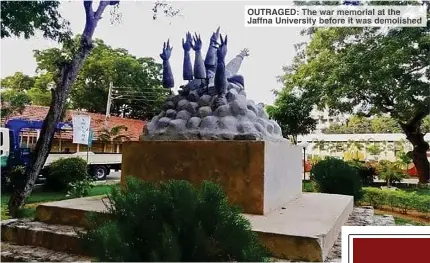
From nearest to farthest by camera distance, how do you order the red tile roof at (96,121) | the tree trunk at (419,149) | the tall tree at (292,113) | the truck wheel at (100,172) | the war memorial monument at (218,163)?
the war memorial monument at (218,163) → the red tile roof at (96,121) → the truck wheel at (100,172) → the tall tree at (292,113) → the tree trunk at (419,149)

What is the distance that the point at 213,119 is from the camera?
2588mm

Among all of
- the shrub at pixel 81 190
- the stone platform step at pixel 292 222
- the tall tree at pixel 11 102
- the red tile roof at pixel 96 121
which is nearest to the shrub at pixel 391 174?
the red tile roof at pixel 96 121

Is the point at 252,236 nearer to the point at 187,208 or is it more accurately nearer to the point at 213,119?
the point at 187,208

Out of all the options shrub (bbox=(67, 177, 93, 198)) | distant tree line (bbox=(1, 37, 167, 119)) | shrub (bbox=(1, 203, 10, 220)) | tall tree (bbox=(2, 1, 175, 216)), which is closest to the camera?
shrub (bbox=(1, 203, 10, 220))

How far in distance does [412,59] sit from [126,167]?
495 cm

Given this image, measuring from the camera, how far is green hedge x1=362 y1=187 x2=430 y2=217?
5102mm

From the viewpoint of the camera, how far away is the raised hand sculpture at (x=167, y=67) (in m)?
2.96

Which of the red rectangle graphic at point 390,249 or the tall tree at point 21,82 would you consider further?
the tall tree at point 21,82

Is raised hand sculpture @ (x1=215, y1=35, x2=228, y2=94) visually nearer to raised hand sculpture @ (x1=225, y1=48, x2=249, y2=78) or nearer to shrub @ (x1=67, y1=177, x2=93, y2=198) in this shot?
raised hand sculpture @ (x1=225, y1=48, x2=249, y2=78)

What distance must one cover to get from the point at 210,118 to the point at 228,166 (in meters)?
0.41

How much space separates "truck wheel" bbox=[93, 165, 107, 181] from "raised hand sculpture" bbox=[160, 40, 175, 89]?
507cm

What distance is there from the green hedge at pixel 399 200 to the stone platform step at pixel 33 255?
4.38 m

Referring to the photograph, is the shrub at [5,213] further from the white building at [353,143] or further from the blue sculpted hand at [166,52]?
the white building at [353,143]
